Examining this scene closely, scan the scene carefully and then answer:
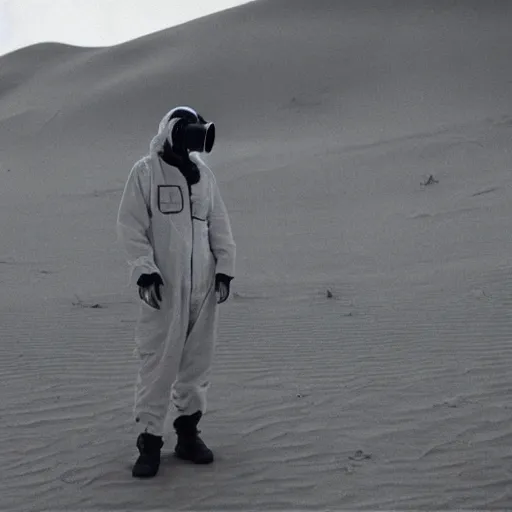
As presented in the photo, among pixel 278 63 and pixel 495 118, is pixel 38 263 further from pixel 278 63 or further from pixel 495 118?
pixel 278 63

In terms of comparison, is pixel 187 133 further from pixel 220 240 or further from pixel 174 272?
pixel 174 272

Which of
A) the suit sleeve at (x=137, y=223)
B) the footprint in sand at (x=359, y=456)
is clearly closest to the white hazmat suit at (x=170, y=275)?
the suit sleeve at (x=137, y=223)

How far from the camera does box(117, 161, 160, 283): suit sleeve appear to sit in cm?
436

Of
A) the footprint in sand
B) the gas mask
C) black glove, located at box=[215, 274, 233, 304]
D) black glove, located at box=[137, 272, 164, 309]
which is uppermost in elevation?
the gas mask

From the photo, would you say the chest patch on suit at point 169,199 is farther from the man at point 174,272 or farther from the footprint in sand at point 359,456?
the footprint in sand at point 359,456

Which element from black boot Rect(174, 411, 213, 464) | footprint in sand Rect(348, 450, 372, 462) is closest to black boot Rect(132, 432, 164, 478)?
black boot Rect(174, 411, 213, 464)

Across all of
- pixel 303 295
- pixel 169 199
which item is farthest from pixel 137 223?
pixel 303 295

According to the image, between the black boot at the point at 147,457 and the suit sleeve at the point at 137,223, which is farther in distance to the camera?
the black boot at the point at 147,457

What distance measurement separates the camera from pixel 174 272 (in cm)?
441

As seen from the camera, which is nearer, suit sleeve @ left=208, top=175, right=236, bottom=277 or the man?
the man

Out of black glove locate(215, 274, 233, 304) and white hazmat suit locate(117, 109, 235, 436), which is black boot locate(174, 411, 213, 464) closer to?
white hazmat suit locate(117, 109, 235, 436)

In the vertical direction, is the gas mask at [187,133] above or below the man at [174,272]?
above

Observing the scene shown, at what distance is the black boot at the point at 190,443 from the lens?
4.69m

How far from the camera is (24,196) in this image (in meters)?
17.7
